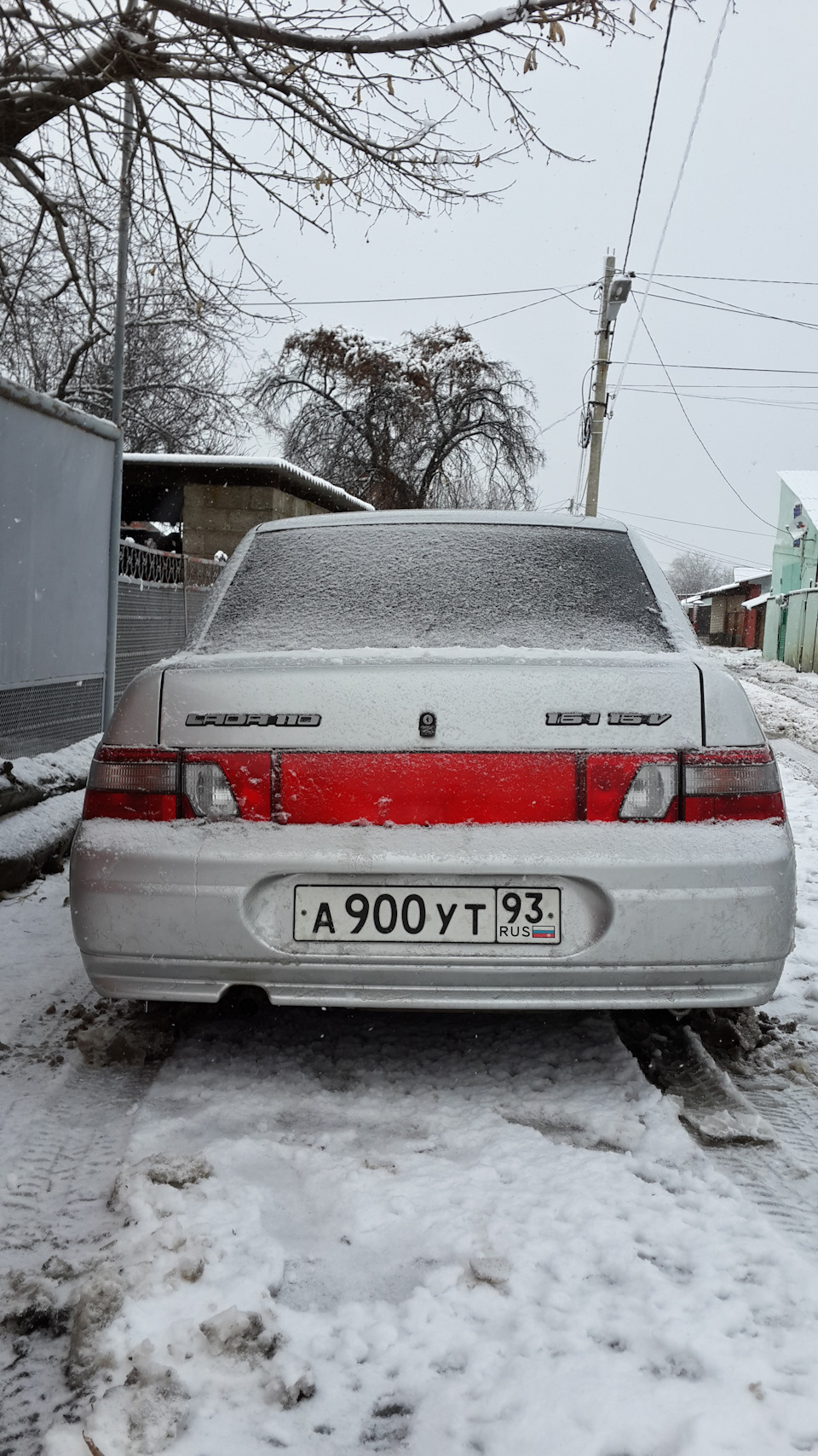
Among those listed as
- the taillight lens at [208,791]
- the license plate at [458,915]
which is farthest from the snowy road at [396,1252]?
the taillight lens at [208,791]

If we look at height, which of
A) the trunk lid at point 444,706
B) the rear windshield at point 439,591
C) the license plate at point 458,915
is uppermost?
the rear windshield at point 439,591

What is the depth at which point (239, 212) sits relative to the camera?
6625mm

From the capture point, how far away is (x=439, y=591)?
9.73ft

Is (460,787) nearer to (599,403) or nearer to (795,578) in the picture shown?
(599,403)

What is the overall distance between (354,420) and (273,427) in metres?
2.54

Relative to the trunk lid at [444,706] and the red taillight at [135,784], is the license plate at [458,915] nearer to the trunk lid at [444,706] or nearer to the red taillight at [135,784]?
the trunk lid at [444,706]

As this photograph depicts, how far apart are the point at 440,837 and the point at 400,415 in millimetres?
31973

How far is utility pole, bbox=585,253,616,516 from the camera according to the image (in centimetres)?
2438

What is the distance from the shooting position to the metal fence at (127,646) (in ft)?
18.7

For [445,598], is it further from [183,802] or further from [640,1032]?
[640,1032]

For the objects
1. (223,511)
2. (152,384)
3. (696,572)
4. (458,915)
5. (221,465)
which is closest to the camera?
(458,915)

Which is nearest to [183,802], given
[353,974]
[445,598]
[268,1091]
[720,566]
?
[353,974]

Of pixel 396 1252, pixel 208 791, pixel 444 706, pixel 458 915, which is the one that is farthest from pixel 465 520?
pixel 396 1252

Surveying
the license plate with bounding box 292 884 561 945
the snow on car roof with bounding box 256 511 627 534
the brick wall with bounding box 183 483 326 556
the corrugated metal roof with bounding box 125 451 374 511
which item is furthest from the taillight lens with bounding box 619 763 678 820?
the brick wall with bounding box 183 483 326 556
